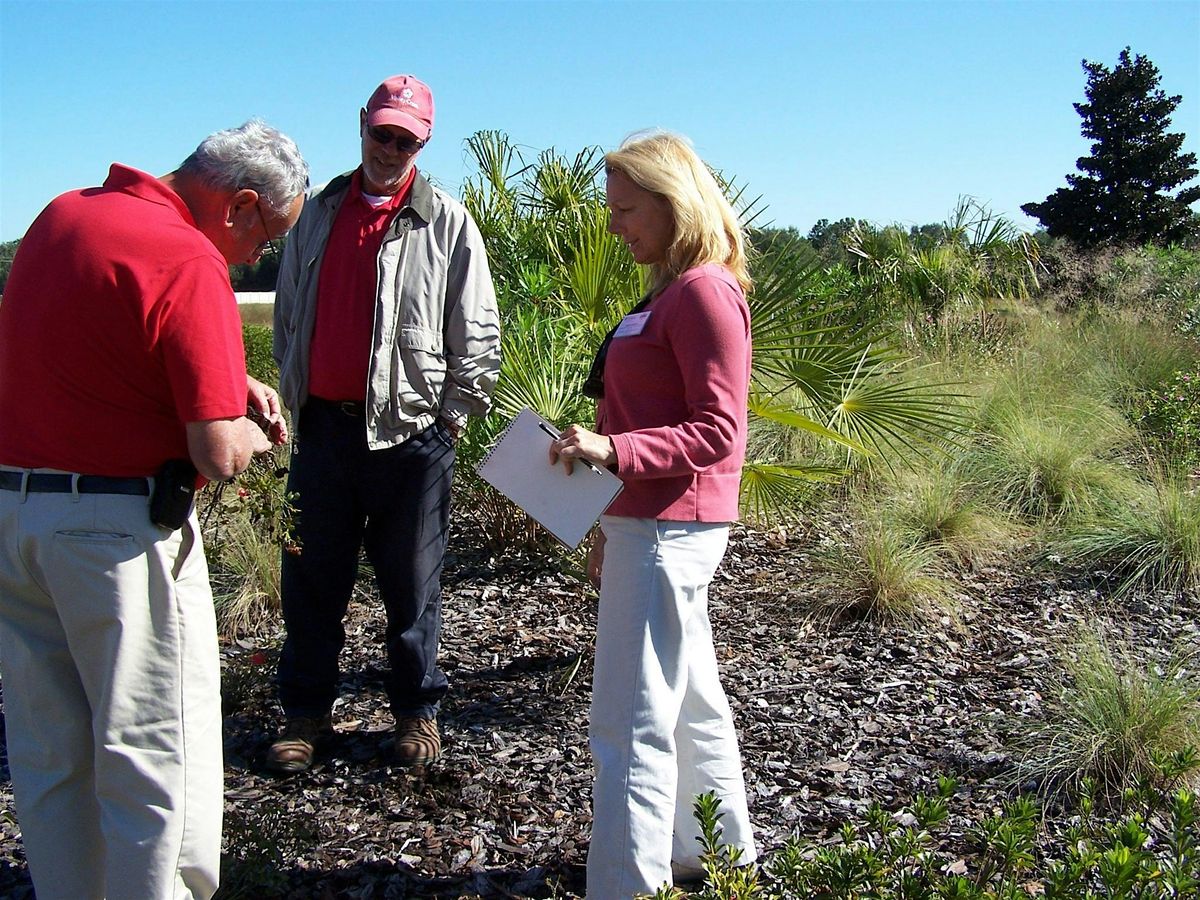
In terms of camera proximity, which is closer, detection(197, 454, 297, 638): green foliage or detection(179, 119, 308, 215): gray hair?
detection(179, 119, 308, 215): gray hair

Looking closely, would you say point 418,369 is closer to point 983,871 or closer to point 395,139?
point 395,139

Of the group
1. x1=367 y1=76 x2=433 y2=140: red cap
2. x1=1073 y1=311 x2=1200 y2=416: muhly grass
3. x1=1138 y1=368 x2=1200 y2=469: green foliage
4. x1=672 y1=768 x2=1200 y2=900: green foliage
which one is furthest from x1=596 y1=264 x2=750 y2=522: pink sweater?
x1=1073 y1=311 x2=1200 y2=416: muhly grass

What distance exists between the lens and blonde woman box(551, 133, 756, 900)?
2.40 metres

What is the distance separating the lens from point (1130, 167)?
28.8m

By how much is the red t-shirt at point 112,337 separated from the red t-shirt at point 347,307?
1.05 m

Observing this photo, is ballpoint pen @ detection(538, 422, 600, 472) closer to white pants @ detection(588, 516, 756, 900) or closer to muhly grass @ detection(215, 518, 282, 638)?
white pants @ detection(588, 516, 756, 900)

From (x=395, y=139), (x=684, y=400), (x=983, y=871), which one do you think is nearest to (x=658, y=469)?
(x=684, y=400)

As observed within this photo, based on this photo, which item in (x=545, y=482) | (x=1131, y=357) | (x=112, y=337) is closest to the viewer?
(x=112, y=337)

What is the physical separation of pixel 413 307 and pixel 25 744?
5.25ft

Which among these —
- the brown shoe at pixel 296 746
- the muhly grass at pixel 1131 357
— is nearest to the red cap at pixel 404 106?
the brown shoe at pixel 296 746

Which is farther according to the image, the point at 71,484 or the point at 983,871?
the point at 71,484

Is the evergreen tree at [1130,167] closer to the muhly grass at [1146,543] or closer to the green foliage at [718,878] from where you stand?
the muhly grass at [1146,543]

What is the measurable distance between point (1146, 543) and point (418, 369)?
391 cm

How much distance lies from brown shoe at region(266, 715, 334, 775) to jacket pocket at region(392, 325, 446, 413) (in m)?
1.10
